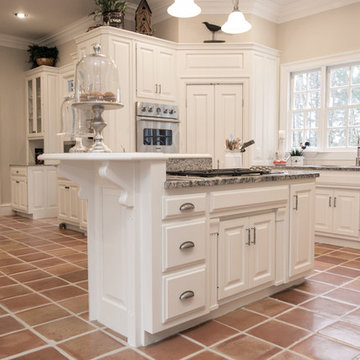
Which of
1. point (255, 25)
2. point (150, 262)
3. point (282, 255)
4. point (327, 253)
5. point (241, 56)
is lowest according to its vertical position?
point (327, 253)

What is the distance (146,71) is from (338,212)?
2722 millimetres

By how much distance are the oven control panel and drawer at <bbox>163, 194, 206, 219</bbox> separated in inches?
106

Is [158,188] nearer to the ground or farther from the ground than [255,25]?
nearer to the ground

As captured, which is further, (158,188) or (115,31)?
(115,31)

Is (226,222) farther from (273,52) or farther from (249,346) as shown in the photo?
(273,52)

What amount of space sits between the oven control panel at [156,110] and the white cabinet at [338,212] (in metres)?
1.98

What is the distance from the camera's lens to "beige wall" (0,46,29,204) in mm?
6598

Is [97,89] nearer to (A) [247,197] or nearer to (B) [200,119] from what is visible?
(A) [247,197]

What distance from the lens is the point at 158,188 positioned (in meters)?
2.01

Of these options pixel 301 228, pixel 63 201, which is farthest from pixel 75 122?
pixel 63 201

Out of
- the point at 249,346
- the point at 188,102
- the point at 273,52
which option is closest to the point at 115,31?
the point at 188,102

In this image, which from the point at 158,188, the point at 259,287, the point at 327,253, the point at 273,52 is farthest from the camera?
the point at 273,52

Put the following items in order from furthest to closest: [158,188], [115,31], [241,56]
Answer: [241,56], [115,31], [158,188]

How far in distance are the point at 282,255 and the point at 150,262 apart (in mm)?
1210
